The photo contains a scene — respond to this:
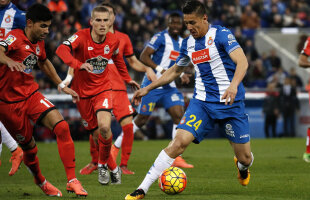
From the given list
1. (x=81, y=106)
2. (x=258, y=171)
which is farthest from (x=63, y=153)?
(x=258, y=171)

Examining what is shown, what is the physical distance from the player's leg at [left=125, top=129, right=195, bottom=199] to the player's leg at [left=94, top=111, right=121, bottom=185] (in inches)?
75.7

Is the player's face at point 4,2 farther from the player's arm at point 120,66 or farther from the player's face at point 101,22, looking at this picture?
the player's face at point 101,22

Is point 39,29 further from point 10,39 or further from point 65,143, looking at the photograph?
point 65,143

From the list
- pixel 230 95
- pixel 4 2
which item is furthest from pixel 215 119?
pixel 4 2

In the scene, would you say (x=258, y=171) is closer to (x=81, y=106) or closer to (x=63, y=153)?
(x=81, y=106)

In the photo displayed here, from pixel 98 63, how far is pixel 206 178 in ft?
8.72

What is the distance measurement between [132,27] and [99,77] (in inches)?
538

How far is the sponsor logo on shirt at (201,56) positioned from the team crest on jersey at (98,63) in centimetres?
200

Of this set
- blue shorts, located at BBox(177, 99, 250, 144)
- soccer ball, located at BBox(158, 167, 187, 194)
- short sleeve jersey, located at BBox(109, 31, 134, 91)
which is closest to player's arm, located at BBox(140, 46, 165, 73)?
short sleeve jersey, located at BBox(109, 31, 134, 91)

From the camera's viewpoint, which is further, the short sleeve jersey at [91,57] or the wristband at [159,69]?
the wristband at [159,69]

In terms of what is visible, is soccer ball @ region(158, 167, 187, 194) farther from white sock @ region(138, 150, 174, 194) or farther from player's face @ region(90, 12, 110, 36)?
player's face @ region(90, 12, 110, 36)

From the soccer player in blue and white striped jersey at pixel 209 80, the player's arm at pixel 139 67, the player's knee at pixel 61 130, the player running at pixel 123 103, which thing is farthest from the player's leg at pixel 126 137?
the player's knee at pixel 61 130

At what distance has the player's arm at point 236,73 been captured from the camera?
22.4 feet

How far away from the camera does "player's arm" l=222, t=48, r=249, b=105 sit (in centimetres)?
682
